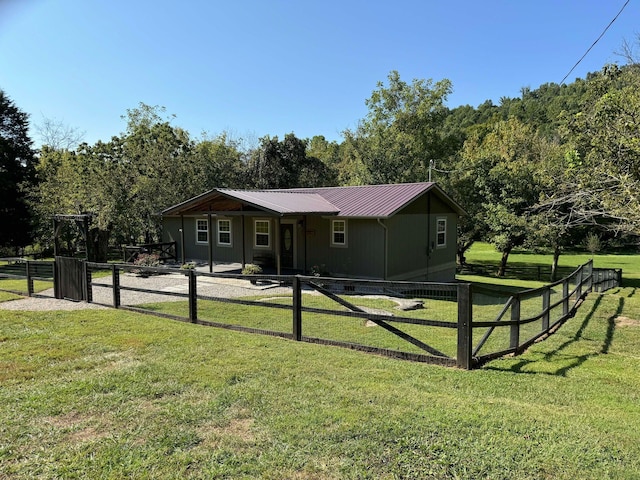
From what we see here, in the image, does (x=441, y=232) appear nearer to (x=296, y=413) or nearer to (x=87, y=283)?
(x=87, y=283)

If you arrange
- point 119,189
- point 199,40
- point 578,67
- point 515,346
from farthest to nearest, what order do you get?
point 119,189 < point 199,40 < point 578,67 < point 515,346

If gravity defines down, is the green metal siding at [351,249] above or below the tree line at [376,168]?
below

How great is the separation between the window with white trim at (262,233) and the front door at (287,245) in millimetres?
604

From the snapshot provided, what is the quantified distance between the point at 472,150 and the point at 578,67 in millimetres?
31249

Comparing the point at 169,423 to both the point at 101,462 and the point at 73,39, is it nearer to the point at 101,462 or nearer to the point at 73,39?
the point at 101,462

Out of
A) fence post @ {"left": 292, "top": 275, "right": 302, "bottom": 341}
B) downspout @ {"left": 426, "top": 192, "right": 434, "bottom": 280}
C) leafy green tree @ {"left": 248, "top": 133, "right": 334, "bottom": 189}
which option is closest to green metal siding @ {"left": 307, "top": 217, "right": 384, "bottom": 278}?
downspout @ {"left": 426, "top": 192, "right": 434, "bottom": 280}

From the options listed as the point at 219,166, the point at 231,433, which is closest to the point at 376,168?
the point at 219,166

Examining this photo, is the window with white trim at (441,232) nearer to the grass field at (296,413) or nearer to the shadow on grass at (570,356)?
the shadow on grass at (570,356)

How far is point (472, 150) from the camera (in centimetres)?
4034

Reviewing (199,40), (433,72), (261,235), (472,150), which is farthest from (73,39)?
(472,150)

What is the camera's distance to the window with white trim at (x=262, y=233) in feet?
58.0

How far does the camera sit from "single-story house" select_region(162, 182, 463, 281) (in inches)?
589

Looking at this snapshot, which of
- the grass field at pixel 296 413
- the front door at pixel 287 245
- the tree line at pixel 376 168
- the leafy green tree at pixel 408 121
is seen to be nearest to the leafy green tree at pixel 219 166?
the tree line at pixel 376 168

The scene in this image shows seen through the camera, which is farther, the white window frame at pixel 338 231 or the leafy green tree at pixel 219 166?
the leafy green tree at pixel 219 166
